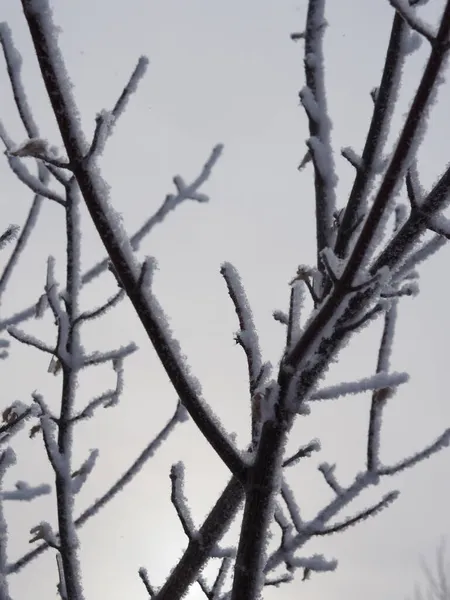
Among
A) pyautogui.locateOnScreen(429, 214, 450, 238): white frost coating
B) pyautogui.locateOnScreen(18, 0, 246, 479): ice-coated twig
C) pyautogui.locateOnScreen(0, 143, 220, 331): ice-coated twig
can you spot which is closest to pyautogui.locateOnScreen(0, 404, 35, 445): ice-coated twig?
pyautogui.locateOnScreen(0, 143, 220, 331): ice-coated twig

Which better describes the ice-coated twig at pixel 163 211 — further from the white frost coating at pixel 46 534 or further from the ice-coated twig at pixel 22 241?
the white frost coating at pixel 46 534

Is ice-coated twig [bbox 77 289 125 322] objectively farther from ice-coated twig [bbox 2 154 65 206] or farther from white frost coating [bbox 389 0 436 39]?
white frost coating [bbox 389 0 436 39]

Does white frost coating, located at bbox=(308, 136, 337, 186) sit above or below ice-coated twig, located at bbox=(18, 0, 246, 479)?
above

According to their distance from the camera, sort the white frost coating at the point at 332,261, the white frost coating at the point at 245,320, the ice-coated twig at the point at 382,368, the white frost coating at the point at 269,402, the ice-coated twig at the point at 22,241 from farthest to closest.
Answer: the ice-coated twig at the point at 22,241 → the ice-coated twig at the point at 382,368 → the white frost coating at the point at 245,320 → the white frost coating at the point at 269,402 → the white frost coating at the point at 332,261

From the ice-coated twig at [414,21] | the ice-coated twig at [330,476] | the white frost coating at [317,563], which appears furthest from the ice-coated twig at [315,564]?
the ice-coated twig at [414,21]

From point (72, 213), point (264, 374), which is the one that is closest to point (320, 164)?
point (264, 374)

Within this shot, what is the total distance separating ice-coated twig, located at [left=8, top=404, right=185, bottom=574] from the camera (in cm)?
262

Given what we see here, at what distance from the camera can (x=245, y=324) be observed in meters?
1.45

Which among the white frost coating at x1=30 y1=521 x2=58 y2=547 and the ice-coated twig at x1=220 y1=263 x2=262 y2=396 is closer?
the ice-coated twig at x1=220 y1=263 x2=262 y2=396

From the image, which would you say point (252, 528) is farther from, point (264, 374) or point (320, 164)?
point (320, 164)

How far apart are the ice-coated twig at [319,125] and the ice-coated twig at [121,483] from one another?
1263mm

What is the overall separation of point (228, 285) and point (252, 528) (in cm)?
56

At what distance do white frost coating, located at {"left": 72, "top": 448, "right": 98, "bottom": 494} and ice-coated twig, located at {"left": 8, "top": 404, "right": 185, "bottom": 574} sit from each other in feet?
0.69

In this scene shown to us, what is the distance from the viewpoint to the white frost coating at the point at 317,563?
6.85ft
